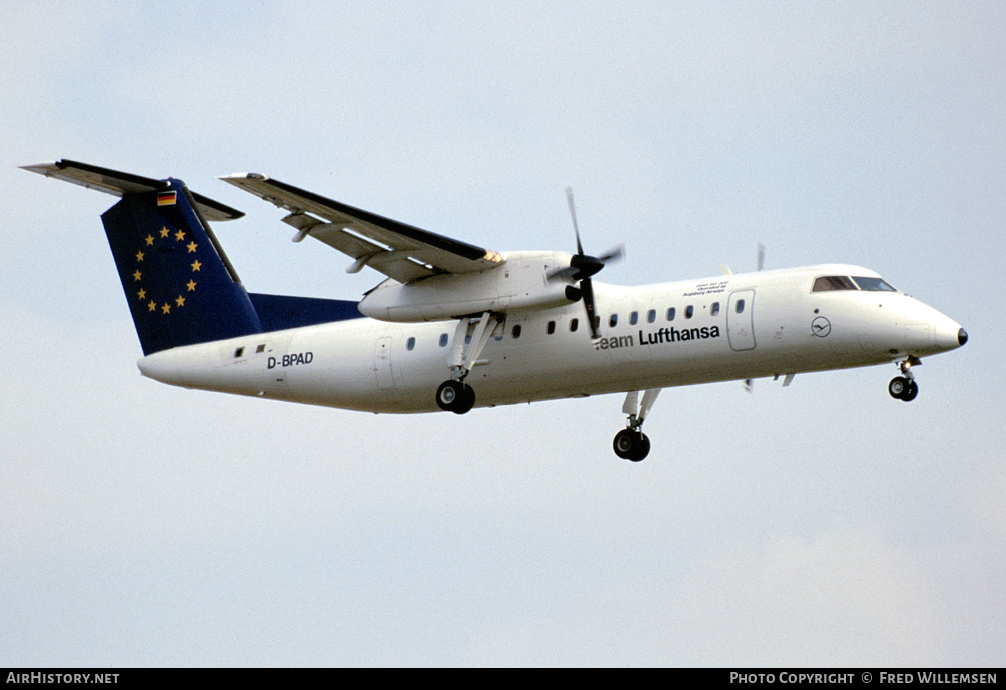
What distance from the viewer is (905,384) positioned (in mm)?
20109

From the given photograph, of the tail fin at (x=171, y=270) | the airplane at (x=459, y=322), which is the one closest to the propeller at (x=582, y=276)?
the airplane at (x=459, y=322)

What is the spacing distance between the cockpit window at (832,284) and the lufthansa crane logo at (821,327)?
48 cm

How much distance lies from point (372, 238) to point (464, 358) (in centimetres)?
241

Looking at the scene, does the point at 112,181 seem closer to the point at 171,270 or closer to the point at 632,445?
the point at 171,270

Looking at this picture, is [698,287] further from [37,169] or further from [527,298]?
[37,169]

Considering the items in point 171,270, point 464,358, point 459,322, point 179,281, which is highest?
point 171,270

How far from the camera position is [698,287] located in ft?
70.5

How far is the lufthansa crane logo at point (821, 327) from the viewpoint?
2033cm

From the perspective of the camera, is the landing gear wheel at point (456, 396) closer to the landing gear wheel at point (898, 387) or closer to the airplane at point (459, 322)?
the airplane at point (459, 322)

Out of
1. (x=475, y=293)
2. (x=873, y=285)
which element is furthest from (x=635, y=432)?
(x=873, y=285)

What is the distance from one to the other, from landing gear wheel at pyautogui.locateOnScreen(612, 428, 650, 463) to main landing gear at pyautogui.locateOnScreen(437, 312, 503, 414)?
11.2ft

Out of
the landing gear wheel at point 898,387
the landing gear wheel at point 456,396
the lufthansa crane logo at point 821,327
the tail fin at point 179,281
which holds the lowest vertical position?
the landing gear wheel at point 898,387

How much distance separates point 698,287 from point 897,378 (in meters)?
3.31

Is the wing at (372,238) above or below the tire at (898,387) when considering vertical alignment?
above
